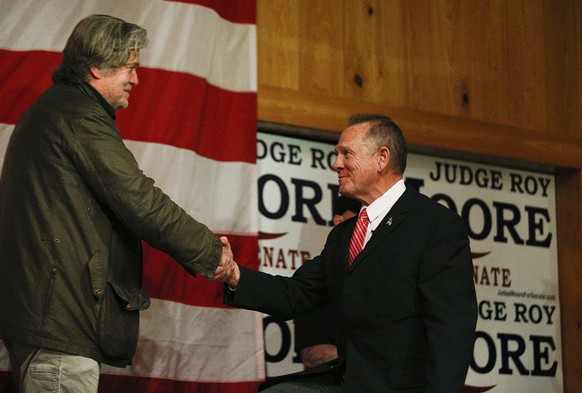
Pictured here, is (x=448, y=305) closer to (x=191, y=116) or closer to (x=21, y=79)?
(x=191, y=116)

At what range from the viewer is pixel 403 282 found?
3424 millimetres

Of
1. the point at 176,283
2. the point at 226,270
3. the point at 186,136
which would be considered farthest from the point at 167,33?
the point at 226,270

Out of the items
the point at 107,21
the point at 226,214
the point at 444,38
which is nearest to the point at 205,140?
the point at 226,214

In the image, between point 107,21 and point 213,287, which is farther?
point 213,287

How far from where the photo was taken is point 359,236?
3645 millimetres

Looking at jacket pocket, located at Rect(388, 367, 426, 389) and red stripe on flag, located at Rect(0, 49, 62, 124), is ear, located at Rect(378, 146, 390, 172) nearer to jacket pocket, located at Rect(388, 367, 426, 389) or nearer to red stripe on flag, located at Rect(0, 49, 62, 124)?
jacket pocket, located at Rect(388, 367, 426, 389)

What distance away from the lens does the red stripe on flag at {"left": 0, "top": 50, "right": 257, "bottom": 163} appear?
4.06 m

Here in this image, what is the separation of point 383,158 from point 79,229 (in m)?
1.23

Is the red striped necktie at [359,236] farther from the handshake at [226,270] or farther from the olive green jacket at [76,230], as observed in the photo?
the olive green jacket at [76,230]

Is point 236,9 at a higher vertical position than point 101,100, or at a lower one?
higher

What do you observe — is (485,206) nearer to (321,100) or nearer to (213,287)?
(321,100)

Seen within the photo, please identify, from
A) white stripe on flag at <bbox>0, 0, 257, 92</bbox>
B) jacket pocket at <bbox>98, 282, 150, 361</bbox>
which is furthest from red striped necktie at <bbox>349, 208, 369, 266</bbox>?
white stripe on flag at <bbox>0, 0, 257, 92</bbox>

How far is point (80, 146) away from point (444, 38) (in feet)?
9.11

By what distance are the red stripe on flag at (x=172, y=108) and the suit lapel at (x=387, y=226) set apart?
1.12m
